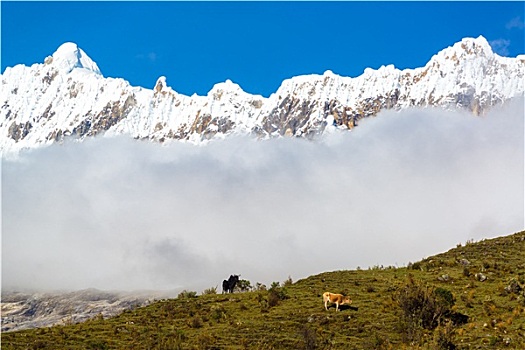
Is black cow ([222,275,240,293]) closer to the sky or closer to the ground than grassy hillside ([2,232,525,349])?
closer to the sky

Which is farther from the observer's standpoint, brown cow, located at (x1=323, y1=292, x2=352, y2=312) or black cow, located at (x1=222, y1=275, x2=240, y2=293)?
black cow, located at (x1=222, y1=275, x2=240, y2=293)

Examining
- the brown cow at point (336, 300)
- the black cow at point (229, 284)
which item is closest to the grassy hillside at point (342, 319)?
the brown cow at point (336, 300)

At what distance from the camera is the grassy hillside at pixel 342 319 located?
104ft

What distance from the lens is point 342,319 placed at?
35250 millimetres

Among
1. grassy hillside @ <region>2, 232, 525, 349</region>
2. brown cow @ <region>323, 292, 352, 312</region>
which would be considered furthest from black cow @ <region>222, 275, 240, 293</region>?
brown cow @ <region>323, 292, 352, 312</region>

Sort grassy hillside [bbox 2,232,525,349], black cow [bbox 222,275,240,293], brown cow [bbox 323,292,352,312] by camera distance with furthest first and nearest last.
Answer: black cow [bbox 222,275,240,293] < brown cow [bbox 323,292,352,312] < grassy hillside [bbox 2,232,525,349]

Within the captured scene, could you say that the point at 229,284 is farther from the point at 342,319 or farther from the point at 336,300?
the point at 342,319

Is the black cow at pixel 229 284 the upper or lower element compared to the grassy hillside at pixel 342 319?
upper

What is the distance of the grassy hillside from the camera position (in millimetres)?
31547

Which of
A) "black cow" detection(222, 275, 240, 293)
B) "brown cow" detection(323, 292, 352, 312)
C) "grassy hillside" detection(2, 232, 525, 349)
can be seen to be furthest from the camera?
"black cow" detection(222, 275, 240, 293)

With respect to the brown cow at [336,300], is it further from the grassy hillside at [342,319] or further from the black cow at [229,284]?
the black cow at [229,284]

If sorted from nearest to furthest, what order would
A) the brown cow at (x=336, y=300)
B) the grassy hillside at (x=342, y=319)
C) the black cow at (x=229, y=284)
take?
the grassy hillside at (x=342, y=319) < the brown cow at (x=336, y=300) < the black cow at (x=229, y=284)

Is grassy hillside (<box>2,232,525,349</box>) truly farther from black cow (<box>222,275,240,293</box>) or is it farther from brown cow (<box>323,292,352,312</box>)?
black cow (<box>222,275,240,293</box>)

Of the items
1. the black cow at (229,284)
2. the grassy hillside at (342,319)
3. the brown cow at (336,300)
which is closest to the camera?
the grassy hillside at (342,319)
